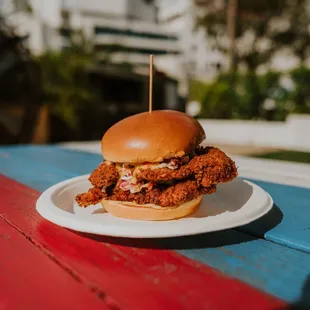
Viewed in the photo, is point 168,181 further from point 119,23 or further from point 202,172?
point 119,23

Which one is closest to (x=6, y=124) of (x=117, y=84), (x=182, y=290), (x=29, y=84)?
(x=29, y=84)

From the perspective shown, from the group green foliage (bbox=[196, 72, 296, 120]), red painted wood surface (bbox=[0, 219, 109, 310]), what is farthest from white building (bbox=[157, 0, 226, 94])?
red painted wood surface (bbox=[0, 219, 109, 310])

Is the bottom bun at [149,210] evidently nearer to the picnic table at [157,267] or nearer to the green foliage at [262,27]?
the picnic table at [157,267]

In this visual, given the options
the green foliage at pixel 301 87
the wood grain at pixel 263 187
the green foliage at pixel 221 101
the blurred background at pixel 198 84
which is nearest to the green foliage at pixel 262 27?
the blurred background at pixel 198 84

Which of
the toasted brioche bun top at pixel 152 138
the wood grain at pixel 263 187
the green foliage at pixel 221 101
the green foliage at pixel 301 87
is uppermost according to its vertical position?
the toasted brioche bun top at pixel 152 138

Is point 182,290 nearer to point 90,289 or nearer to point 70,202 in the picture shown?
point 90,289

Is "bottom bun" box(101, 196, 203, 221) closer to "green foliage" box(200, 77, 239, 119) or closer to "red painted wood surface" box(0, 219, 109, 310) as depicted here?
"red painted wood surface" box(0, 219, 109, 310)

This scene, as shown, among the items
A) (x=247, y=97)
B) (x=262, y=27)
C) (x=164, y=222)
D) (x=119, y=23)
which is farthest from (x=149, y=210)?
(x=119, y=23)
